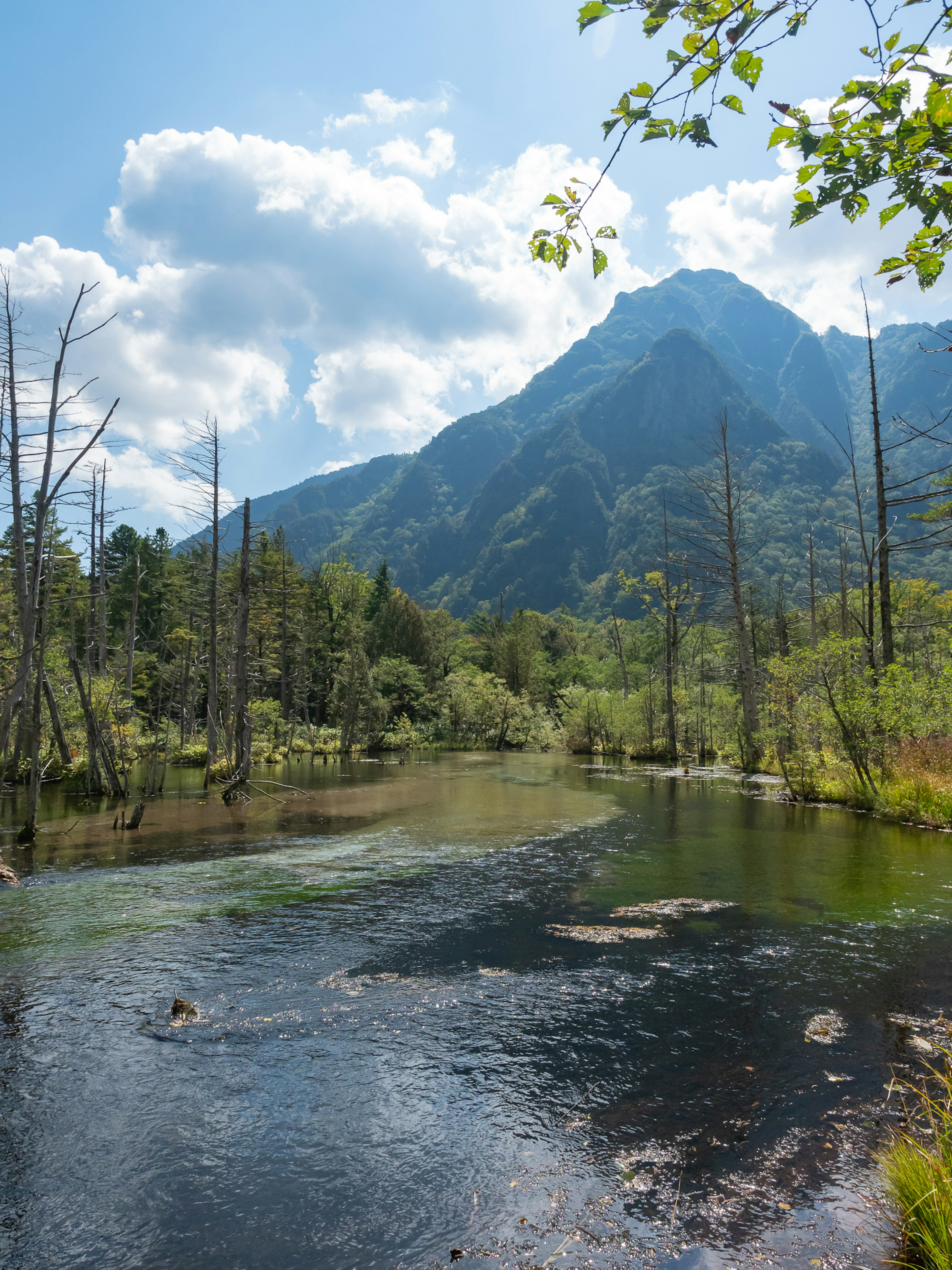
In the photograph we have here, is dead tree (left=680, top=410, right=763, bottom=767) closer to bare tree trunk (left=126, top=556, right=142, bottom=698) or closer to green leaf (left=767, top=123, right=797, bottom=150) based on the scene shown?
bare tree trunk (left=126, top=556, right=142, bottom=698)

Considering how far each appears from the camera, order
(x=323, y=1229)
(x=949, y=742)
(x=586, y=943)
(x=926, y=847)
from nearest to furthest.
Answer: (x=323, y=1229) → (x=586, y=943) → (x=926, y=847) → (x=949, y=742)

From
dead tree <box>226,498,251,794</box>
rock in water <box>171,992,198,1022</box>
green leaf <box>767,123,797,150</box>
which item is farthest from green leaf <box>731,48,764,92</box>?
dead tree <box>226,498,251,794</box>

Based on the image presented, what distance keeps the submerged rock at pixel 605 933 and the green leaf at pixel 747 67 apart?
25.9ft

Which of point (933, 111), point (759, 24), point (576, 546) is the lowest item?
point (933, 111)

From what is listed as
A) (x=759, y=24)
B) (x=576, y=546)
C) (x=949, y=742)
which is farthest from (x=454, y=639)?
(x=576, y=546)

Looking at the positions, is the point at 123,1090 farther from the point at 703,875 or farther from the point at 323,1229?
the point at 703,875

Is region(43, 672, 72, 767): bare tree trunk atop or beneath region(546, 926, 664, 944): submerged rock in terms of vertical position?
atop

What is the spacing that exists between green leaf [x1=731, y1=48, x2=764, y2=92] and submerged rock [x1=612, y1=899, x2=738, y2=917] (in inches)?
343

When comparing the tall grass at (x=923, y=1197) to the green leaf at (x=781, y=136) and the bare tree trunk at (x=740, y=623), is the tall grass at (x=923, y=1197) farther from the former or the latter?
the bare tree trunk at (x=740, y=623)

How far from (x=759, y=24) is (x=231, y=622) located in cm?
3088

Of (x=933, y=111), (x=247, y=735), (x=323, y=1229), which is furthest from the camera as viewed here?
(x=247, y=735)

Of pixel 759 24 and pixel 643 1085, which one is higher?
pixel 759 24

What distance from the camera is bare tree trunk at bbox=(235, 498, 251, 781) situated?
2130 cm

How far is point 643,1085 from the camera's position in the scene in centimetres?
473
